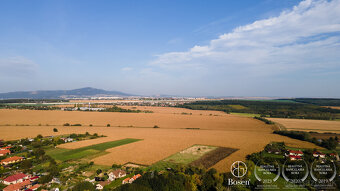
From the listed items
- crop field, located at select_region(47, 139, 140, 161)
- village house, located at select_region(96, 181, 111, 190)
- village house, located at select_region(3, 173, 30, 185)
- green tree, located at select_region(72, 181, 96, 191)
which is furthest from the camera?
crop field, located at select_region(47, 139, 140, 161)

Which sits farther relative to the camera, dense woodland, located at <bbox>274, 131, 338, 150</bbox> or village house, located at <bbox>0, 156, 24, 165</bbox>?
dense woodland, located at <bbox>274, 131, 338, 150</bbox>

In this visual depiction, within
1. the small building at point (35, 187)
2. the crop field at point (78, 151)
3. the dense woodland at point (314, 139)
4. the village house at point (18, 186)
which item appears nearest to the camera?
the village house at point (18, 186)

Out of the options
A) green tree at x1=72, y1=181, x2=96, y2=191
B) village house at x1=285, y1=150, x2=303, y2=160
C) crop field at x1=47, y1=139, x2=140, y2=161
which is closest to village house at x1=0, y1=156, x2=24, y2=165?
crop field at x1=47, y1=139, x2=140, y2=161

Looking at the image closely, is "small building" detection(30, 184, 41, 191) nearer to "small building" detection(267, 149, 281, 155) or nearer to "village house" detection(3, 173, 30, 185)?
"village house" detection(3, 173, 30, 185)

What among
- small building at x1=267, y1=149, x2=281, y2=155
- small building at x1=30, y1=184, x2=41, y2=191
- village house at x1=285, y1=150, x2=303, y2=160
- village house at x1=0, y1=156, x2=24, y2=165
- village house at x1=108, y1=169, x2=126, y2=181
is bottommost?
village house at x1=0, y1=156, x2=24, y2=165

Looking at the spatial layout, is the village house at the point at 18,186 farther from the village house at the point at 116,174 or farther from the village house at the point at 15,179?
the village house at the point at 116,174

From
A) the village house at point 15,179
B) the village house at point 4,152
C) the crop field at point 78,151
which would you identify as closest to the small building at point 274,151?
the crop field at point 78,151

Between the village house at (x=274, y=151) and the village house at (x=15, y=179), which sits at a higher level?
the village house at (x=274, y=151)

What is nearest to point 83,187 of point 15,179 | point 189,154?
point 15,179

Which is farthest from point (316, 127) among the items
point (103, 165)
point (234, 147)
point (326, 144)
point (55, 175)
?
point (55, 175)
